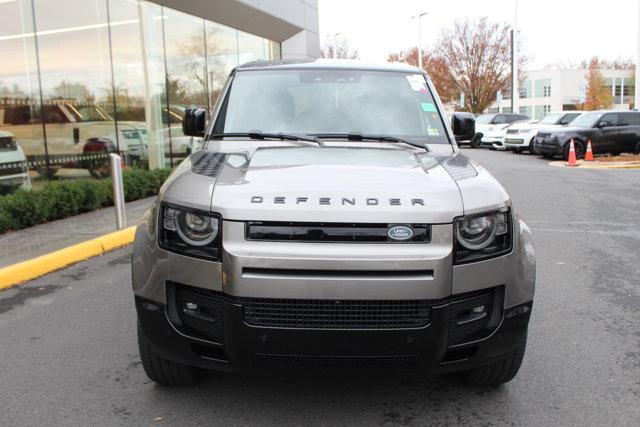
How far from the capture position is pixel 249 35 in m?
19.0

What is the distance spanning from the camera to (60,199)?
9.15m

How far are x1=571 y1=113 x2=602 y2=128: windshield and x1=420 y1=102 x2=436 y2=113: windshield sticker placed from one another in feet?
59.9

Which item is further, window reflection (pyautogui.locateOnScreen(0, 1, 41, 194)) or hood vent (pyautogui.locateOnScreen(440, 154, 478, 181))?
window reflection (pyautogui.locateOnScreen(0, 1, 41, 194))

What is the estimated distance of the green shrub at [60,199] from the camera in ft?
26.8

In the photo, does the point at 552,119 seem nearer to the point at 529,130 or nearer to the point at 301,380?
the point at 529,130

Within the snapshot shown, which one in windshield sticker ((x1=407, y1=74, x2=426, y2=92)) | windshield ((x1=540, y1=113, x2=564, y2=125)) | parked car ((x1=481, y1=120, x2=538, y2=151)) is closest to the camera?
windshield sticker ((x1=407, y1=74, x2=426, y2=92))

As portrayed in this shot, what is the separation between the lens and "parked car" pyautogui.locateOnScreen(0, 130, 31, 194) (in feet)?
33.2

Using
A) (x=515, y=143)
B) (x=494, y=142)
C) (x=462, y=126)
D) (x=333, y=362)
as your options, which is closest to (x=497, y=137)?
(x=494, y=142)

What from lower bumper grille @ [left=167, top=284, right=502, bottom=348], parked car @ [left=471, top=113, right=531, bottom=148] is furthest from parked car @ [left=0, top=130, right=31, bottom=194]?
parked car @ [left=471, top=113, right=531, bottom=148]

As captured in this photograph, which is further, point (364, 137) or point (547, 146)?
point (547, 146)

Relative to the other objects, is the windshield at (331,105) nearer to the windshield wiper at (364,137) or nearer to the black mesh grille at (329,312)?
the windshield wiper at (364,137)

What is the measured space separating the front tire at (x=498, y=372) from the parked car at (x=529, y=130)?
20950mm

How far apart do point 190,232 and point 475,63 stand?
51.2 meters

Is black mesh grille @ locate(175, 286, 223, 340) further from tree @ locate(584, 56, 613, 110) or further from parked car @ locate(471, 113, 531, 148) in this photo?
tree @ locate(584, 56, 613, 110)
